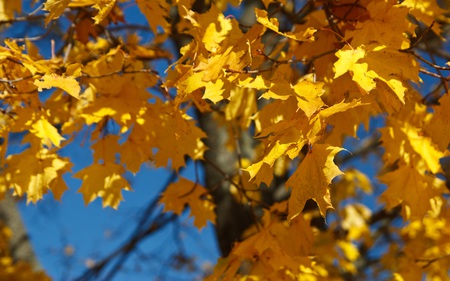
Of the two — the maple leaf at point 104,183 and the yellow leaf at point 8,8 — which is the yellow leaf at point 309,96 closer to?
the maple leaf at point 104,183

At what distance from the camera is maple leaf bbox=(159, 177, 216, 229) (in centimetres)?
262

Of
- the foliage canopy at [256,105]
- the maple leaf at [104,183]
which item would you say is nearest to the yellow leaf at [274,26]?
the foliage canopy at [256,105]

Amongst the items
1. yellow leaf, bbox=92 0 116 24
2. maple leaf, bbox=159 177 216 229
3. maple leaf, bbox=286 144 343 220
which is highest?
yellow leaf, bbox=92 0 116 24

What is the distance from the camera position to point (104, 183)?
92.0 inches

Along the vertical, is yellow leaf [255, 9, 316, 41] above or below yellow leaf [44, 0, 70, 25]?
below

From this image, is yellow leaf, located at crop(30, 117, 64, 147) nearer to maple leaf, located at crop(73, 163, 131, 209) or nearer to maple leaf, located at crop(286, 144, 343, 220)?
maple leaf, located at crop(73, 163, 131, 209)

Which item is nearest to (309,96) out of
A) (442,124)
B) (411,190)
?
(442,124)

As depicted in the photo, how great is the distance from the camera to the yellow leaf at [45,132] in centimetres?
211

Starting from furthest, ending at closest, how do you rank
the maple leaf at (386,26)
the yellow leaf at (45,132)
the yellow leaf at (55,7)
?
1. the yellow leaf at (45,132)
2. the maple leaf at (386,26)
3. the yellow leaf at (55,7)

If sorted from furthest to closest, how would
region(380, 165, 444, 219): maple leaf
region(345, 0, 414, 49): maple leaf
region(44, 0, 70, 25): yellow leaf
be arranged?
region(380, 165, 444, 219): maple leaf < region(345, 0, 414, 49): maple leaf < region(44, 0, 70, 25): yellow leaf

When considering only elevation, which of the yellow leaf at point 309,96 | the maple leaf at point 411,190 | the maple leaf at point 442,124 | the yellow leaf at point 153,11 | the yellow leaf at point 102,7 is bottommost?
the maple leaf at point 411,190

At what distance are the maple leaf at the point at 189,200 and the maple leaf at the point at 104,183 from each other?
31cm

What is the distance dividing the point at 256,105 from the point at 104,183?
0.82 meters

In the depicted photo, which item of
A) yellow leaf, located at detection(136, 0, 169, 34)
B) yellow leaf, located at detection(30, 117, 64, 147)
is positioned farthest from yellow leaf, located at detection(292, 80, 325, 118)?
yellow leaf, located at detection(30, 117, 64, 147)
